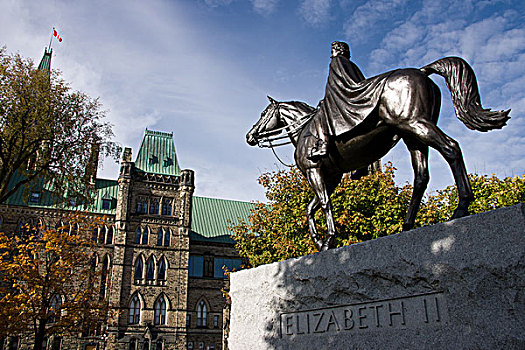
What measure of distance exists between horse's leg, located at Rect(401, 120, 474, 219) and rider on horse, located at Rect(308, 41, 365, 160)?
48.9 inches

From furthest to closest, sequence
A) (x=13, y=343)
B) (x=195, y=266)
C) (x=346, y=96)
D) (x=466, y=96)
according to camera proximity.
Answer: (x=195, y=266) < (x=13, y=343) < (x=346, y=96) < (x=466, y=96)

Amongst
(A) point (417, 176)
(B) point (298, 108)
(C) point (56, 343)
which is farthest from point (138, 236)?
(A) point (417, 176)

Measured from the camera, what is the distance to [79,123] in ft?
60.2

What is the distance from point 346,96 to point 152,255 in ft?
159

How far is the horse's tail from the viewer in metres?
5.25

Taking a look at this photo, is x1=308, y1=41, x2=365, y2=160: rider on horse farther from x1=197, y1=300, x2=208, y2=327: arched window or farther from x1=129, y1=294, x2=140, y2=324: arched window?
x1=197, y1=300, x2=208, y2=327: arched window

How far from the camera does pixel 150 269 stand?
2019 inches

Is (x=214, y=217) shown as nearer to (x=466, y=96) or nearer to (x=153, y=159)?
(x=153, y=159)

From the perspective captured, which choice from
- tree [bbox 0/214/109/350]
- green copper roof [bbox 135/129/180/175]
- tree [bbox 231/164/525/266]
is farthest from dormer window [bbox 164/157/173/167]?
tree [bbox 231/164/525/266]

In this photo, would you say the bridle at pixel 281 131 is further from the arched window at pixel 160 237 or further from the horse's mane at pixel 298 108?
the arched window at pixel 160 237

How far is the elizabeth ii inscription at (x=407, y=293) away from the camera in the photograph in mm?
4145

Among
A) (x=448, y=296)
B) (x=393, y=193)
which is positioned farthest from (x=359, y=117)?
(x=393, y=193)

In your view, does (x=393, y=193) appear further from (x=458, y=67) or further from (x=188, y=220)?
(x=188, y=220)

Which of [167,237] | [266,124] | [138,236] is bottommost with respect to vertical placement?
[266,124]
